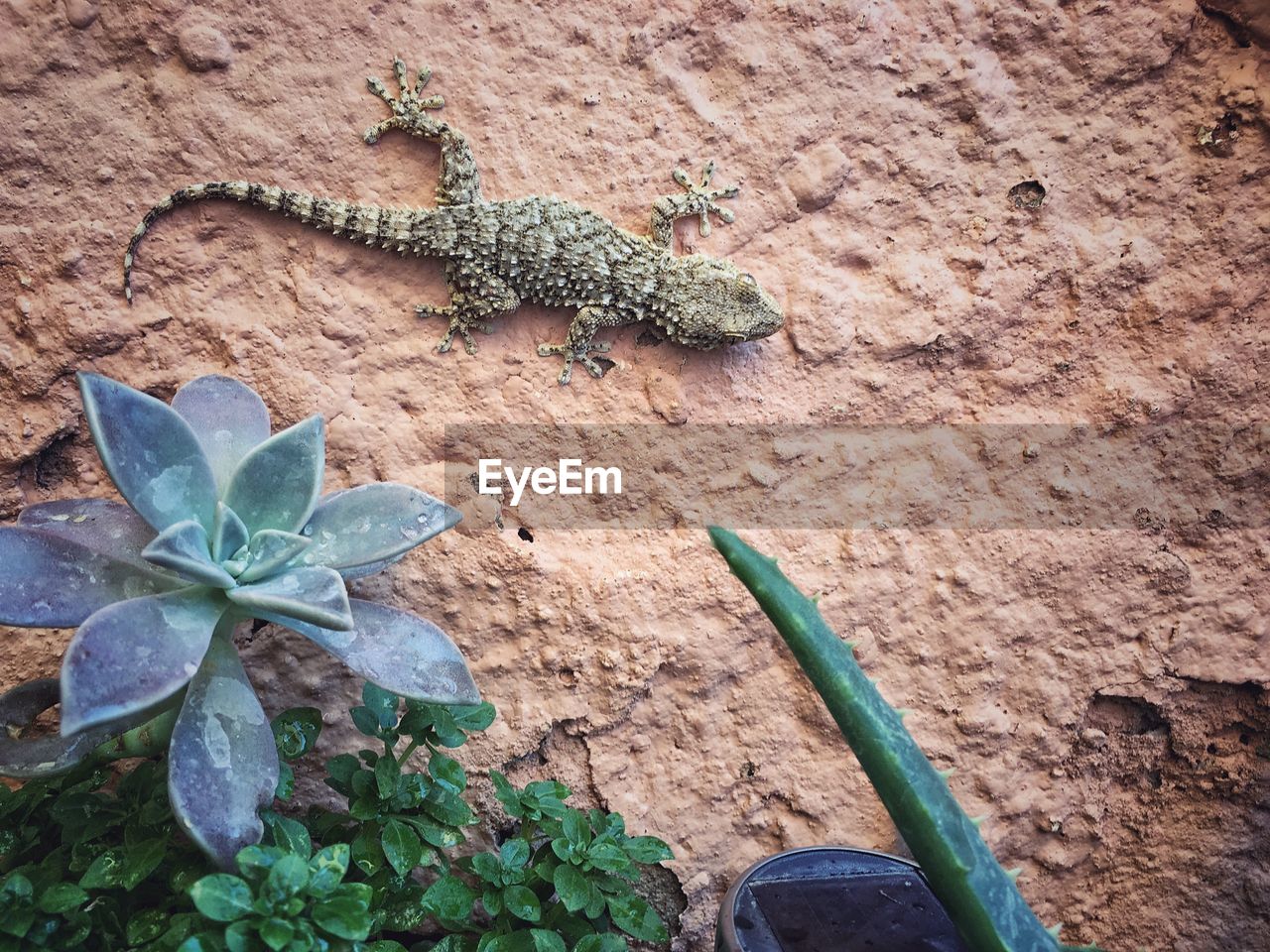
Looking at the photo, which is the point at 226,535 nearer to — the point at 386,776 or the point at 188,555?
the point at 188,555

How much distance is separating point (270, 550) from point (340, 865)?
0.51 m

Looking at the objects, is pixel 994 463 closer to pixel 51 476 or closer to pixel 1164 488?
pixel 1164 488

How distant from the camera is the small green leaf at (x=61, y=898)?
1.48 metres

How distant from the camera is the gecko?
211cm

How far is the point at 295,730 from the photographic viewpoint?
5.65ft

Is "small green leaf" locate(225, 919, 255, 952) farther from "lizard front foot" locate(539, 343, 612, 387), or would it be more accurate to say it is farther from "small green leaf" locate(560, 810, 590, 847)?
"lizard front foot" locate(539, 343, 612, 387)

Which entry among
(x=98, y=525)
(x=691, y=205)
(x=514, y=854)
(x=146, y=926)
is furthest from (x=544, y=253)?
(x=146, y=926)

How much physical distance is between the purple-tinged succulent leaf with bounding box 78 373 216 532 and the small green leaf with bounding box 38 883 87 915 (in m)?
0.59

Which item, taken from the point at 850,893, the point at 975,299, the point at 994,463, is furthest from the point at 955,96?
the point at 850,893

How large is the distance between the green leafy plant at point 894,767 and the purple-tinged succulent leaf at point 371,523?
633 mm

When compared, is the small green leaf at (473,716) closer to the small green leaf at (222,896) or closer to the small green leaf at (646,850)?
the small green leaf at (646,850)

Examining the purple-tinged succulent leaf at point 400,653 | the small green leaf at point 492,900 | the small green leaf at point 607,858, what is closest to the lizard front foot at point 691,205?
the purple-tinged succulent leaf at point 400,653

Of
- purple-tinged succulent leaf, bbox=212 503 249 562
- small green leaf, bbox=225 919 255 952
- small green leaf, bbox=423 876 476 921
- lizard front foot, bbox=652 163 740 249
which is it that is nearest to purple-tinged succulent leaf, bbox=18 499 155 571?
purple-tinged succulent leaf, bbox=212 503 249 562

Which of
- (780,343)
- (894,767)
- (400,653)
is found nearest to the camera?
(894,767)
